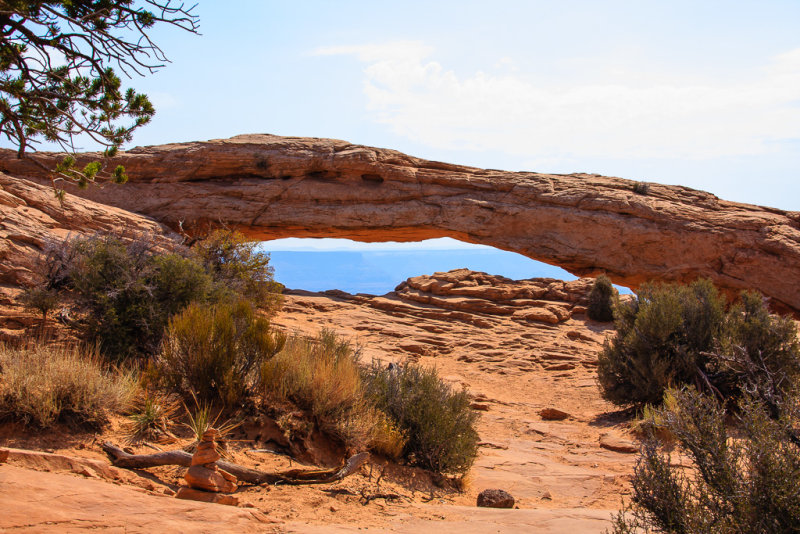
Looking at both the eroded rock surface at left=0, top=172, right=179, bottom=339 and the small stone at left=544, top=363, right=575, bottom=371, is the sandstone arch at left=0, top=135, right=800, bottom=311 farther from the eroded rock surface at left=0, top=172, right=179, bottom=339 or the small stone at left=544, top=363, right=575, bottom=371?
the small stone at left=544, top=363, right=575, bottom=371

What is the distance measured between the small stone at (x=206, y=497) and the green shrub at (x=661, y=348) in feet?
24.9

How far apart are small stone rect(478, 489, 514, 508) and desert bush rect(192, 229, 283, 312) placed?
8.63 m

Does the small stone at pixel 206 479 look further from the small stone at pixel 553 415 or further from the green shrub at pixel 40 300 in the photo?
the small stone at pixel 553 415

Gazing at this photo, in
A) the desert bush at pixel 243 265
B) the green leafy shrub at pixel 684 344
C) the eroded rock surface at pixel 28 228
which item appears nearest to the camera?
the eroded rock surface at pixel 28 228

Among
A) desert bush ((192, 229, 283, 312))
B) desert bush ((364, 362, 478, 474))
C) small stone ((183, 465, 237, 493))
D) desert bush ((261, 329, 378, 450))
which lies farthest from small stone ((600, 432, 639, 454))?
desert bush ((192, 229, 283, 312))

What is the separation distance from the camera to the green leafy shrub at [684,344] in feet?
30.8

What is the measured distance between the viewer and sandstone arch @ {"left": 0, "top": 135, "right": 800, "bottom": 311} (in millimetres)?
18703

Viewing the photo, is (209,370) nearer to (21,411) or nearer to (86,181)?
(21,411)

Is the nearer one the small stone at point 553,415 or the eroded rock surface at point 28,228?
the eroded rock surface at point 28,228

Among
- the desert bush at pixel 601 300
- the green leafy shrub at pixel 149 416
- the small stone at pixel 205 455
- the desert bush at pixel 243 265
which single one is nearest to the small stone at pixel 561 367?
the desert bush at pixel 601 300

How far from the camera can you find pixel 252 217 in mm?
19266

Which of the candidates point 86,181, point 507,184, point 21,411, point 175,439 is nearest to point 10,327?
point 86,181

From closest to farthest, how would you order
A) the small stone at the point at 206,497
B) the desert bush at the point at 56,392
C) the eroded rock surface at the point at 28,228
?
the small stone at the point at 206,497 → the desert bush at the point at 56,392 → the eroded rock surface at the point at 28,228

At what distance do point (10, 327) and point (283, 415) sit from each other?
16.4 ft
